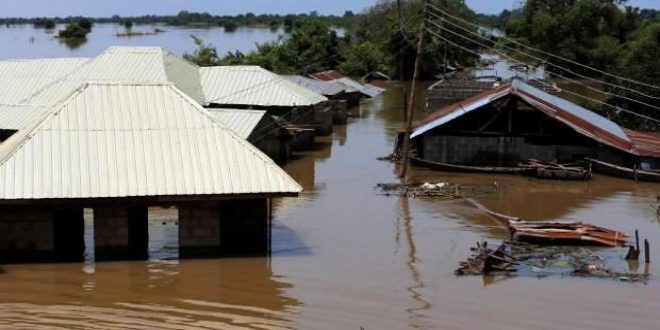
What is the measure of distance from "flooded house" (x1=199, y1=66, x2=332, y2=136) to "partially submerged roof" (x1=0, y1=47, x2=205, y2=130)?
2.02 ft

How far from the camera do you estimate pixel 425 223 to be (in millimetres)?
19734

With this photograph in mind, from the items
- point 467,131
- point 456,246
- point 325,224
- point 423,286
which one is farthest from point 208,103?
point 423,286

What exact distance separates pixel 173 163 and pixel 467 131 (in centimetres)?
1370

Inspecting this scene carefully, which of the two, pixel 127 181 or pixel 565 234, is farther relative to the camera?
pixel 565 234

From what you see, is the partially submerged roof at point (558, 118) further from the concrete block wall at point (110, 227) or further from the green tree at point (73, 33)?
the green tree at point (73, 33)

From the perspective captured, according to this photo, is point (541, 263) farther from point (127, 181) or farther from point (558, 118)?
point (558, 118)

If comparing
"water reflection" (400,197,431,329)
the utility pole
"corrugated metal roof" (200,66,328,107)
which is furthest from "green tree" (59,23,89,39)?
"water reflection" (400,197,431,329)

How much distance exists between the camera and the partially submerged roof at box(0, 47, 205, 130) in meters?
26.0

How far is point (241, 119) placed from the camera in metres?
24.8

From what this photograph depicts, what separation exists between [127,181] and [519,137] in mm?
15103

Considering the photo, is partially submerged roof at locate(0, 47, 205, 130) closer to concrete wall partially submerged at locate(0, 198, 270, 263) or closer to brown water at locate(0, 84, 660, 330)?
brown water at locate(0, 84, 660, 330)

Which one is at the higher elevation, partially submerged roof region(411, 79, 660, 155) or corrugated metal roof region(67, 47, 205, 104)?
corrugated metal roof region(67, 47, 205, 104)

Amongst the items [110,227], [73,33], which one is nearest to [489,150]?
[110,227]

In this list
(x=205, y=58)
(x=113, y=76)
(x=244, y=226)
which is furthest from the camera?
(x=205, y=58)
